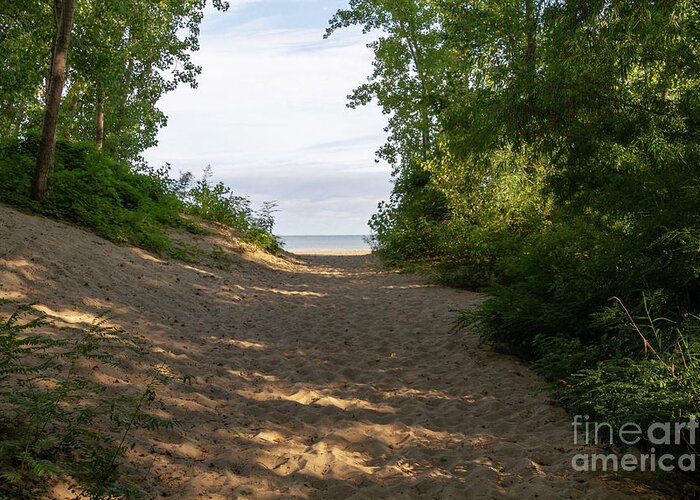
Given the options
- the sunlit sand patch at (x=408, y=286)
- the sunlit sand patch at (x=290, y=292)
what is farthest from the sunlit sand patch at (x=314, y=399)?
the sunlit sand patch at (x=408, y=286)

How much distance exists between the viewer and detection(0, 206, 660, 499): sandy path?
3.98 m

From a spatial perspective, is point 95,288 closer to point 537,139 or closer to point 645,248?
point 537,139

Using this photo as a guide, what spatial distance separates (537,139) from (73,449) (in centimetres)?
690

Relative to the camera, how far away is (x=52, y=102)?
34.1 feet

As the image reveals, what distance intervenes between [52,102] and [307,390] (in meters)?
8.36

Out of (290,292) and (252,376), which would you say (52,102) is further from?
(252,376)

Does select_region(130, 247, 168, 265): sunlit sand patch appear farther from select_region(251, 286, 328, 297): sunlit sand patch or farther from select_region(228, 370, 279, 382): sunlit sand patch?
select_region(228, 370, 279, 382): sunlit sand patch

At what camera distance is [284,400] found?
580 centimetres

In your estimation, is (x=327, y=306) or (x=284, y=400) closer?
(x=284, y=400)

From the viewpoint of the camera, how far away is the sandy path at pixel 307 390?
3.98 metres

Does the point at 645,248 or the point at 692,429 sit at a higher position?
the point at 645,248

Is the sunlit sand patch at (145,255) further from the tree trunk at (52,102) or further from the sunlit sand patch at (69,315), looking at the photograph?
the sunlit sand patch at (69,315)

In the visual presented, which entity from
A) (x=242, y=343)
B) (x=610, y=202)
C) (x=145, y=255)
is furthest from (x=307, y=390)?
(x=145, y=255)

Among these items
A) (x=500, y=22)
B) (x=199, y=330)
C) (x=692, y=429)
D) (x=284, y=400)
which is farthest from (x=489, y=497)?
(x=500, y=22)
